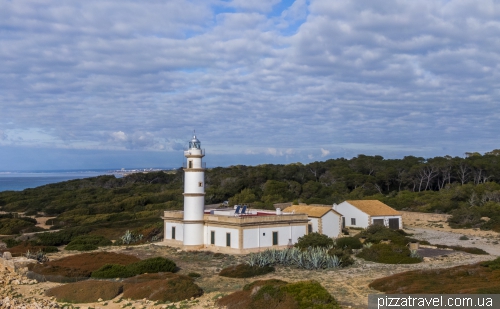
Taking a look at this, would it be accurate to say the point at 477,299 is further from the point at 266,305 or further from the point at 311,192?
the point at 311,192

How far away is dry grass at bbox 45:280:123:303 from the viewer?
17734 mm

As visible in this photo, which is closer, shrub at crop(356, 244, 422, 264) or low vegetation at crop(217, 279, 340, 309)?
low vegetation at crop(217, 279, 340, 309)

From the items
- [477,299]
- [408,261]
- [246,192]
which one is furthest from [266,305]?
[246,192]

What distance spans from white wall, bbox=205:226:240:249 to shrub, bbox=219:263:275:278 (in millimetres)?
4906

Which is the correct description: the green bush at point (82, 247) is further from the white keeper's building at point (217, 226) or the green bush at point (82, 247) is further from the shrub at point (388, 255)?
the shrub at point (388, 255)

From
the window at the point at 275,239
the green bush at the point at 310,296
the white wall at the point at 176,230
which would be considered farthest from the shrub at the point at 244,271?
the white wall at the point at 176,230

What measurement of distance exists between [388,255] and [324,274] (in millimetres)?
5372

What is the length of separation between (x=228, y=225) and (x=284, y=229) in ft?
11.6

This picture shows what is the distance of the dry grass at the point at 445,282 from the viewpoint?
15.3 meters

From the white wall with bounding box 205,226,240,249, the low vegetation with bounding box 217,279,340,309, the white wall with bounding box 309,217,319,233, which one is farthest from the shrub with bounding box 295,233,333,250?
the low vegetation with bounding box 217,279,340,309

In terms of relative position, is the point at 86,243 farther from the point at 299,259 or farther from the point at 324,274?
the point at 324,274

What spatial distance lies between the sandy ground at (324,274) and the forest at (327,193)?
12.8 m

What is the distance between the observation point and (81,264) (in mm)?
24062

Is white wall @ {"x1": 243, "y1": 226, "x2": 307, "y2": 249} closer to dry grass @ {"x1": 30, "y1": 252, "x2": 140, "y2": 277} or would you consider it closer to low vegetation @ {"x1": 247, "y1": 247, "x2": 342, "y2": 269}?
low vegetation @ {"x1": 247, "y1": 247, "x2": 342, "y2": 269}
